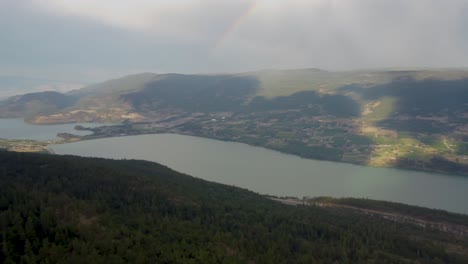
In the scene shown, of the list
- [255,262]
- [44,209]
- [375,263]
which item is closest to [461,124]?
[375,263]

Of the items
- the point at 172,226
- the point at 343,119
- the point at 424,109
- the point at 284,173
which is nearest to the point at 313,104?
the point at 343,119

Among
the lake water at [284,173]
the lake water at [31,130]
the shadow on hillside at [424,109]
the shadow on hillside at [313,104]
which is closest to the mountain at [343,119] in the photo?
the shadow on hillside at [424,109]

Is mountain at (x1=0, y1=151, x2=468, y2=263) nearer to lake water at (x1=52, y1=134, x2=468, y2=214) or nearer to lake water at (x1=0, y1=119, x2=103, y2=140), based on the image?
lake water at (x1=52, y1=134, x2=468, y2=214)

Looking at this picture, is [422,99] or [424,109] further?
[422,99]

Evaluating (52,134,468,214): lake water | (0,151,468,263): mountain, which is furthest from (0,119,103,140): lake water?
(0,151,468,263): mountain

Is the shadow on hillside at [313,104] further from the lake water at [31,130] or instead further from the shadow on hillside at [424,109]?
the lake water at [31,130]

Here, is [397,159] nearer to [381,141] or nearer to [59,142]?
[381,141]

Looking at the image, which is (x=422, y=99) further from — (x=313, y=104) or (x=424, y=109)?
(x=313, y=104)
